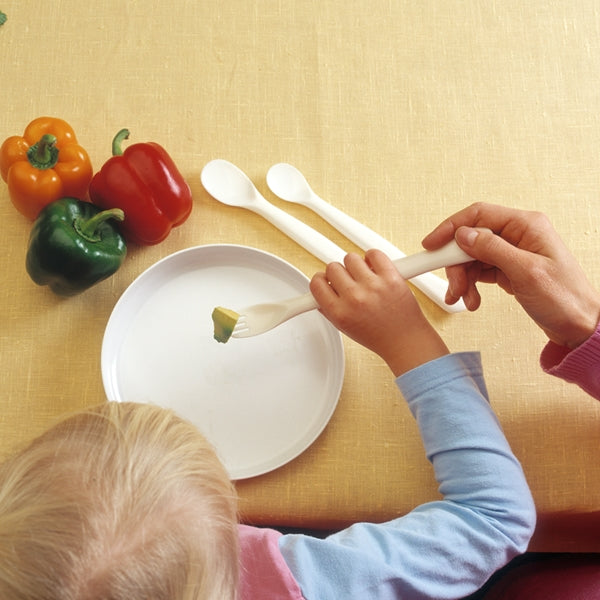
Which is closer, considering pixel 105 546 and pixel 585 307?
pixel 105 546

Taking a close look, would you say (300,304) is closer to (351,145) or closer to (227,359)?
(227,359)

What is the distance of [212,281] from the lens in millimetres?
778

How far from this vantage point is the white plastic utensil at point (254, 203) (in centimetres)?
77

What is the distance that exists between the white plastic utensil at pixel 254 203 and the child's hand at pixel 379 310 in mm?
78

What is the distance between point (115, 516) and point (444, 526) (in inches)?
12.9

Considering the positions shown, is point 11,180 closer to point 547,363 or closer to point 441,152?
point 441,152

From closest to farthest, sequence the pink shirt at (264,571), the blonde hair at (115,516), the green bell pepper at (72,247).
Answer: the blonde hair at (115,516) < the pink shirt at (264,571) < the green bell pepper at (72,247)

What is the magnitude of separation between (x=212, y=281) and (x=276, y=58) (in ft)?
1.01

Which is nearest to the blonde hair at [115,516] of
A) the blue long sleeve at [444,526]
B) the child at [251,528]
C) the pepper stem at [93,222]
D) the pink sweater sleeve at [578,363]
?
the child at [251,528]

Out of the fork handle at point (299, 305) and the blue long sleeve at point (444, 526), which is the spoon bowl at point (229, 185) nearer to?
the fork handle at point (299, 305)

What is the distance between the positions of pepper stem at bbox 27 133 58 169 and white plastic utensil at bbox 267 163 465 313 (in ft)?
0.83

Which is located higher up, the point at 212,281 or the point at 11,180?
the point at 11,180

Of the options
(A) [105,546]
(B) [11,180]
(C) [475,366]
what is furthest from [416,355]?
(B) [11,180]

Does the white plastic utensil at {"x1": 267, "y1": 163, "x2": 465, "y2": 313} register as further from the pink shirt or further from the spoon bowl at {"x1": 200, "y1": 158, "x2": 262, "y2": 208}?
the pink shirt
